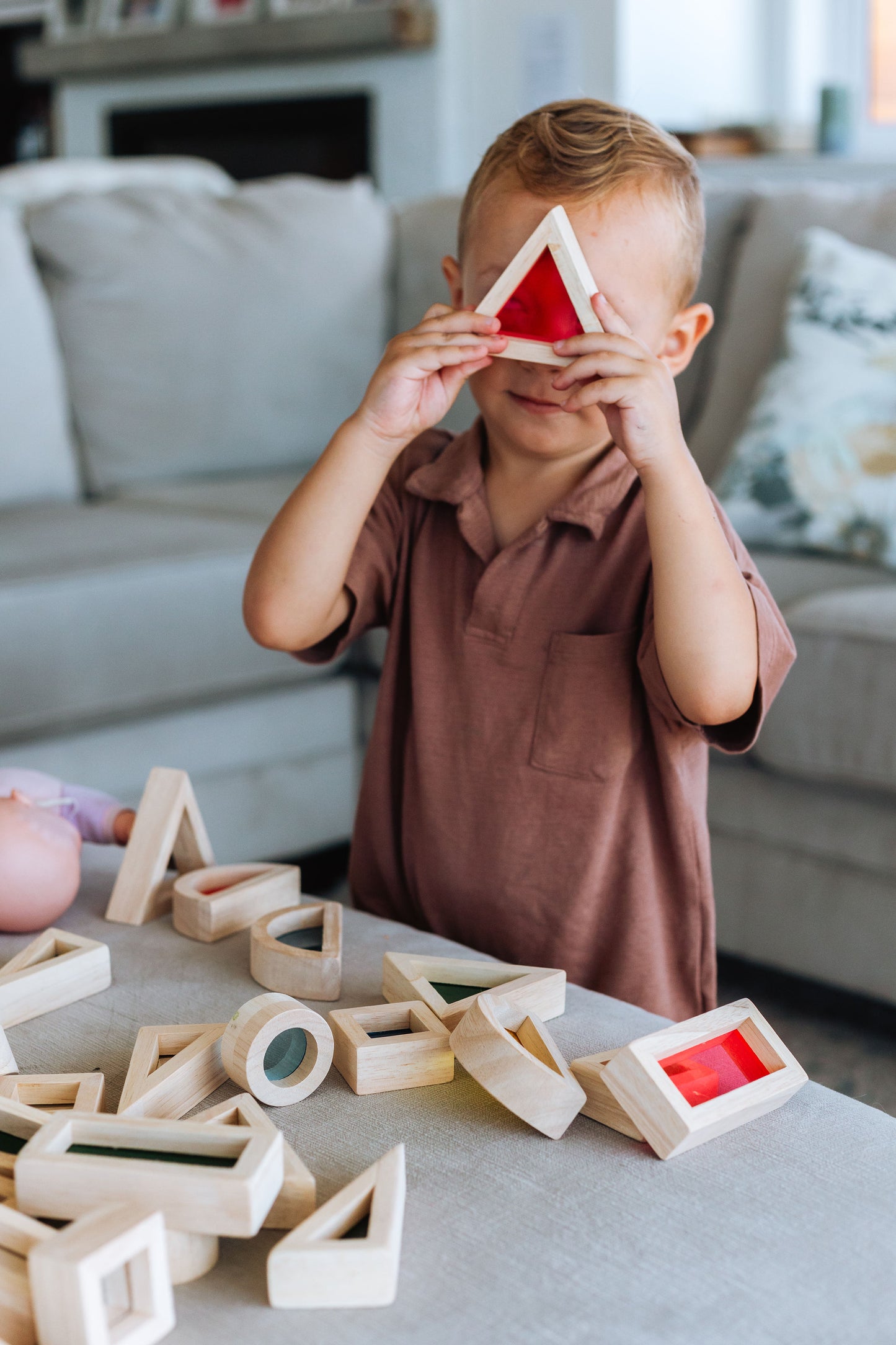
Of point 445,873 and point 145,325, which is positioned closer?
point 445,873

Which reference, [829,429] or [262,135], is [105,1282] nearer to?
[829,429]

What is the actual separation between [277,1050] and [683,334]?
22.2 inches

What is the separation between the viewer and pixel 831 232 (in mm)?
1902

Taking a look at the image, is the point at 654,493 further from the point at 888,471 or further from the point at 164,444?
the point at 164,444

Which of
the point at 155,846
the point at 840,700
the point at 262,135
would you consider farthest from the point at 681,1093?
the point at 262,135

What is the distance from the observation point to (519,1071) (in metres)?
0.59

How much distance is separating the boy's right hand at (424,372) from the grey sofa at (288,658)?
0.67 m

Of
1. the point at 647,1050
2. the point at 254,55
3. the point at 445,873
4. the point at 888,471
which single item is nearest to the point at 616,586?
the point at 445,873

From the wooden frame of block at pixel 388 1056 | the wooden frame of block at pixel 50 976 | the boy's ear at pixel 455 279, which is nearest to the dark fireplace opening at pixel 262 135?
the boy's ear at pixel 455 279

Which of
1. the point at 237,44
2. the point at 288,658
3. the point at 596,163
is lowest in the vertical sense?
the point at 288,658

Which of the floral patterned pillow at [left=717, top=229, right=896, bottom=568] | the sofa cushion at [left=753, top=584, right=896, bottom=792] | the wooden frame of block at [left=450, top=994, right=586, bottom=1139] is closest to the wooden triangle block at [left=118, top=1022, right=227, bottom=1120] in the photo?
the wooden frame of block at [left=450, top=994, right=586, bottom=1139]

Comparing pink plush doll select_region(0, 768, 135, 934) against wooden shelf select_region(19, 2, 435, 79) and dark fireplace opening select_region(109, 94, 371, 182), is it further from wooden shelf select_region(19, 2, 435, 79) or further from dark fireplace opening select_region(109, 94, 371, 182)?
dark fireplace opening select_region(109, 94, 371, 182)

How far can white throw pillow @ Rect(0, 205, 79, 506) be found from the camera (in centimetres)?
→ 206

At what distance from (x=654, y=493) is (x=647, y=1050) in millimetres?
346
